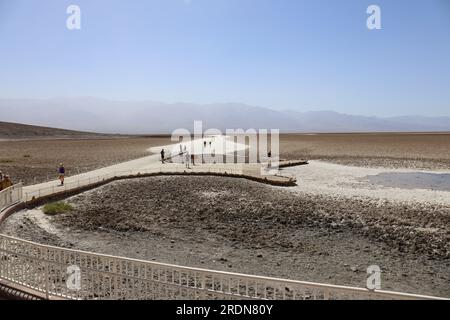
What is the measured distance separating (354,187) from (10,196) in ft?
58.6

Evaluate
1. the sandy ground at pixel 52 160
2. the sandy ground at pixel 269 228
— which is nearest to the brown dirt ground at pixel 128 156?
the sandy ground at pixel 52 160

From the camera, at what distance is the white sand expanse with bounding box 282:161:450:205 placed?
64.1ft

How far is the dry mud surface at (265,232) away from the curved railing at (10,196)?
0.75m

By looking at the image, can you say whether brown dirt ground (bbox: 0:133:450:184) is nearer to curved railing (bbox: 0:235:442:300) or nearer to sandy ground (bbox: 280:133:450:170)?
sandy ground (bbox: 280:133:450:170)

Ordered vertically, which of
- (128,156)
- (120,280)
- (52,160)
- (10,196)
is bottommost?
(120,280)

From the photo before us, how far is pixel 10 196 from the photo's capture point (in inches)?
627

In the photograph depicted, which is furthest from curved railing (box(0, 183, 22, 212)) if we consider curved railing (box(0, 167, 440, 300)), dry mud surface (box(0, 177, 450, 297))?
curved railing (box(0, 167, 440, 300))

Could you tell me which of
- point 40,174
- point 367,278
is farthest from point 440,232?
point 40,174

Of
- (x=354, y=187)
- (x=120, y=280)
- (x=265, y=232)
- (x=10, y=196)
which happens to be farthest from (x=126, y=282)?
(x=354, y=187)

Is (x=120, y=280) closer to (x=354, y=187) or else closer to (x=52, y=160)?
(x=354, y=187)

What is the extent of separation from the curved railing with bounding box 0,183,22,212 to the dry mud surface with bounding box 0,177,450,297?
0.75m

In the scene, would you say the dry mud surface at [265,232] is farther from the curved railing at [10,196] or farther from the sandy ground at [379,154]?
the sandy ground at [379,154]

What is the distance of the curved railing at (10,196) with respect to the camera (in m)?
15.1
